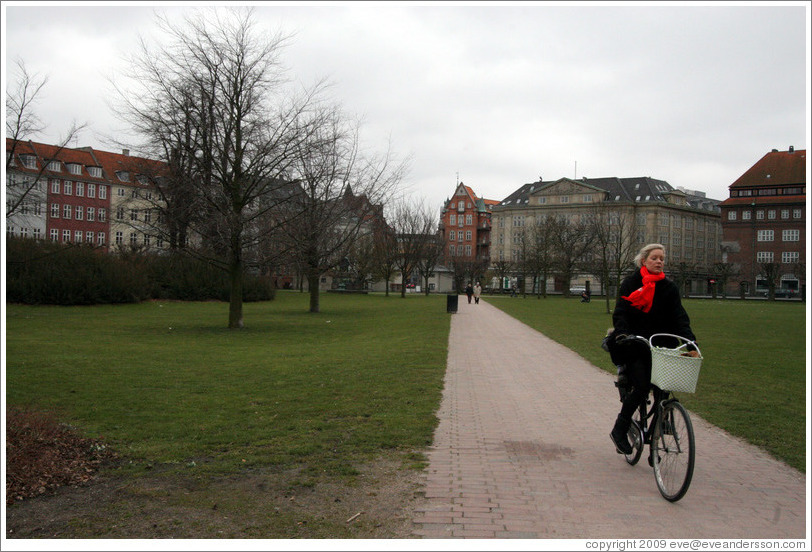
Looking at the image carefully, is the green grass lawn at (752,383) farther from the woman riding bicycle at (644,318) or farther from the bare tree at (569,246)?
the bare tree at (569,246)

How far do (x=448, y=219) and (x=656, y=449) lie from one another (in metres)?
132

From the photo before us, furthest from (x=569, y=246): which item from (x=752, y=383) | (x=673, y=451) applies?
(x=673, y=451)

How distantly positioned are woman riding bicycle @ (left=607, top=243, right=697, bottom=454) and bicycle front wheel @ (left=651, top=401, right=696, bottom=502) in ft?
1.12

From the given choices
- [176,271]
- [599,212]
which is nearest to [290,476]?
[176,271]

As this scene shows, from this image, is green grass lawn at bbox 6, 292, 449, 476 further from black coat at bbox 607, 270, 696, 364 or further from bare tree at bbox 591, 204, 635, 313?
bare tree at bbox 591, 204, 635, 313

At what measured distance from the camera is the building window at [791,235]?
89.9m

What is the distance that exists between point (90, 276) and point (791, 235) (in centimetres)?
8451

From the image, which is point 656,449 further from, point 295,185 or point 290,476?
point 295,185

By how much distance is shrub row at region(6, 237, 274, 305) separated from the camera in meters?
Answer: 36.9

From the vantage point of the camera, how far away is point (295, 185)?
25.2 meters

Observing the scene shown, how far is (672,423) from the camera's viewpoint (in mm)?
5586

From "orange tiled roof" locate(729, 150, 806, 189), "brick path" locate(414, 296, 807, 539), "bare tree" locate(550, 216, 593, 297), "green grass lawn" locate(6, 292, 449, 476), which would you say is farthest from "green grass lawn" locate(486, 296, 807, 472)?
"orange tiled roof" locate(729, 150, 806, 189)

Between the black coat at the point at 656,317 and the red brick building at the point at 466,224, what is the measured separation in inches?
5001

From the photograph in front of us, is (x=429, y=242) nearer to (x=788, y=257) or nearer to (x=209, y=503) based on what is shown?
(x=788, y=257)
